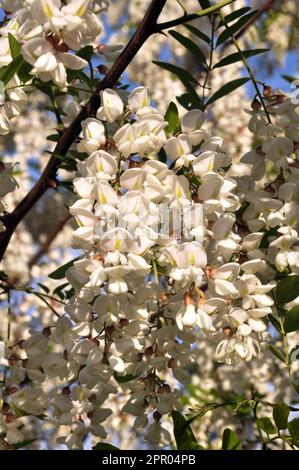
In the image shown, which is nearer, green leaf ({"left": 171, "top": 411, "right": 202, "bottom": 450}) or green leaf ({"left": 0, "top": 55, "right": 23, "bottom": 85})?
green leaf ({"left": 0, "top": 55, "right": 23, "bottom": 85})

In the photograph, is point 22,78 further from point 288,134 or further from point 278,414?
point 278,414

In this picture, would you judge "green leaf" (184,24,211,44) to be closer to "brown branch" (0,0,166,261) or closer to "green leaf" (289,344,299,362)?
"brown branch" (0,0,166,261)

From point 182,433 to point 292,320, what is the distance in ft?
0.95

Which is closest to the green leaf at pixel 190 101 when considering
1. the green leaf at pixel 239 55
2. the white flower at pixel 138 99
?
the green leaf at pixel 239 55

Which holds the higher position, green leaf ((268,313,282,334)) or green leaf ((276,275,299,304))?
green leaf ((276,275,299,304))

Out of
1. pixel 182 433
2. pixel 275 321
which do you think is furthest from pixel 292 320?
pixel 182 433

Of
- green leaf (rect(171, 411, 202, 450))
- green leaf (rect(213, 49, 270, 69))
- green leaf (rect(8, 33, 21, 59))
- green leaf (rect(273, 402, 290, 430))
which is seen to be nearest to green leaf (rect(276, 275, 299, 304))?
green leaf (rect(273, 402, 290, 430))

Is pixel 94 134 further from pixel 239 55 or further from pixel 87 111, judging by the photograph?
pixel 239 55

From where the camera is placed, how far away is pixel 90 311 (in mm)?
1009

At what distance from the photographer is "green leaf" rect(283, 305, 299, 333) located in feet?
3.54

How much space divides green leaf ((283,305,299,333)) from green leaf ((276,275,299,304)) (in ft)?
0.08

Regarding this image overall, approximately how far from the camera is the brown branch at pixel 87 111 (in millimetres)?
1053

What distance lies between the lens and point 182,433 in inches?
47.9
